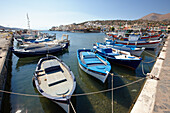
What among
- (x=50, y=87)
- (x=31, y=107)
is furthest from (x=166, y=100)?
(x=31, y=107)

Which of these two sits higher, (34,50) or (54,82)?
(34,50)

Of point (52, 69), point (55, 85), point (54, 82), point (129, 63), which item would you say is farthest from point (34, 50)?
point (129, 63)

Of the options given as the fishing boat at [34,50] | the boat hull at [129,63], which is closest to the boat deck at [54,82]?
the boat hull at [129,63]

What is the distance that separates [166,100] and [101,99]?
16.6 ft

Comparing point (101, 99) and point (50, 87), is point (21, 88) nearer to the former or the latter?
point (50, 87)

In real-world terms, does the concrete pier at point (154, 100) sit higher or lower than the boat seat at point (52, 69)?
lower

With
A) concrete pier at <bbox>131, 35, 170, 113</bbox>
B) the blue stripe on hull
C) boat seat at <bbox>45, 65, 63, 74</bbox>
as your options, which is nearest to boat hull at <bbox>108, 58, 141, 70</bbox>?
the blue stripe on hull

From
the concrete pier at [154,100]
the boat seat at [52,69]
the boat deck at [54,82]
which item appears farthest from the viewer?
the boat seat at [52,69]

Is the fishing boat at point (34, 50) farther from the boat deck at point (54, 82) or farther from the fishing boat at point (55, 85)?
the boat deck at point (54, 82)

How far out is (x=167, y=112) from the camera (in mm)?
4828

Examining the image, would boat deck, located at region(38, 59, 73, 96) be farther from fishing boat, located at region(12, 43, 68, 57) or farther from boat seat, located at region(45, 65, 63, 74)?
fishing boat, located at region(12, 43, 68, 57)

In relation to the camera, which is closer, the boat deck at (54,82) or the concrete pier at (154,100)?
the concrete pier at (154,100)

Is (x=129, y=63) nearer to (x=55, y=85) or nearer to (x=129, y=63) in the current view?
(x=129, y=63)

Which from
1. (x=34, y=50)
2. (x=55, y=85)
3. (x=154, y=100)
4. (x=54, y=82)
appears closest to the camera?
(x=154, y=100)
